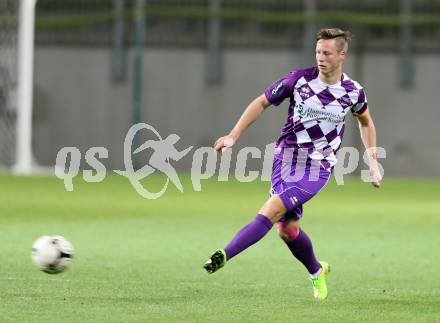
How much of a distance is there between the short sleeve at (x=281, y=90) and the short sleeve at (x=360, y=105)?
45 cm

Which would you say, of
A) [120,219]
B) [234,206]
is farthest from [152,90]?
[120,219]

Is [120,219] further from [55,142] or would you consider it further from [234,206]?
[55,142]

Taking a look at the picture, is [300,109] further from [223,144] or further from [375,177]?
[223,144]

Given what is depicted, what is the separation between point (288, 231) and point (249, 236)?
499 mm

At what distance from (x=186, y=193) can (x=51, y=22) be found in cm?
948

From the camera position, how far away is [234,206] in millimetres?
17344

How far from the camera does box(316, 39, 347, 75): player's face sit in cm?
754

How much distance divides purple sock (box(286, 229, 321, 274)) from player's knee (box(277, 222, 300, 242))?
0.15 ft

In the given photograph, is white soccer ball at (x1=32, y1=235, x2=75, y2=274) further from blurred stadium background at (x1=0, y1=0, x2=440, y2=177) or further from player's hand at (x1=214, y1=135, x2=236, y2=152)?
blurred stadium background at (x1=0, y1=0, x2=440, y2=177)

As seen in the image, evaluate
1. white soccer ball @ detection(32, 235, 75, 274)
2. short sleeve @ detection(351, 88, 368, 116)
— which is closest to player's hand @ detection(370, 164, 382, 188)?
short sleeve @ detection(351, 88, 368, 116)

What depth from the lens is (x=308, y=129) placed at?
768cm

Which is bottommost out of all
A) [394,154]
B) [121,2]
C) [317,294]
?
[394,154]

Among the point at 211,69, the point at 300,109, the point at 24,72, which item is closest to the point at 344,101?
the point at 300,109

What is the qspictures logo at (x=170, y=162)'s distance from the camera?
2484cm
